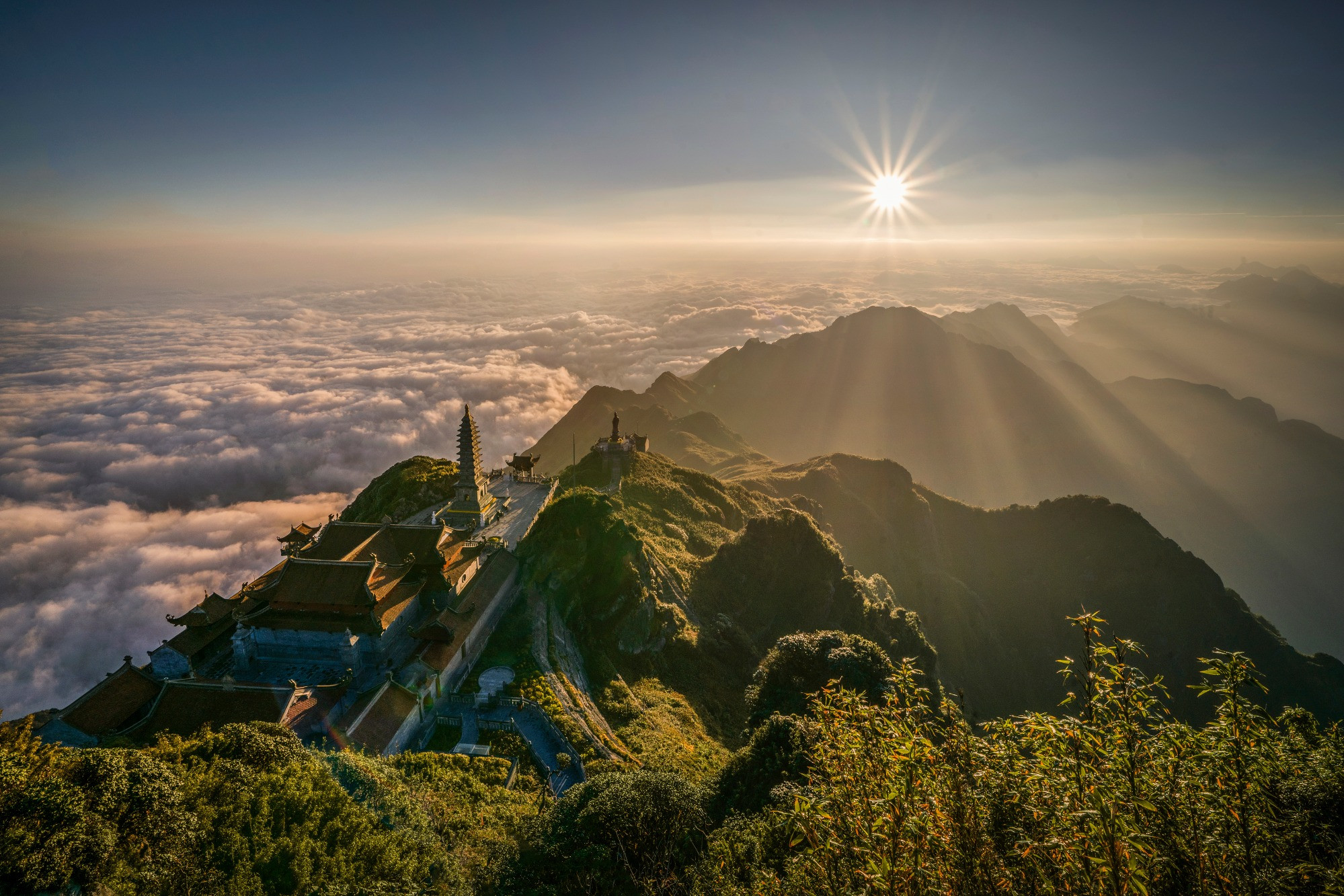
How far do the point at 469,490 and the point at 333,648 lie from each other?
1629 cm

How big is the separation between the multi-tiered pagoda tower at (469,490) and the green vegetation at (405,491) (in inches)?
303

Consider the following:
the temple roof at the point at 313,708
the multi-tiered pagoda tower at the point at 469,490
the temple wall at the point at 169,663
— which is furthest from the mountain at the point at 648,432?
the temple roof at the point at 313,708

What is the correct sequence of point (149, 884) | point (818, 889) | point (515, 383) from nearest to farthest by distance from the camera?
point (818, 889) → point (149, 884) → point (515, 383)

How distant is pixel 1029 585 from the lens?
3140 inches

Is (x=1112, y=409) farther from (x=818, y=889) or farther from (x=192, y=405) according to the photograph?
(x=192, y=405)

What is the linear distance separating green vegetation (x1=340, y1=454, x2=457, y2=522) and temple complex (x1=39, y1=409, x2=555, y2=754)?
13501 millimetres

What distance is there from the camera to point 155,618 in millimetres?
71312

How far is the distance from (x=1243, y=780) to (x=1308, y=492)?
182964mm

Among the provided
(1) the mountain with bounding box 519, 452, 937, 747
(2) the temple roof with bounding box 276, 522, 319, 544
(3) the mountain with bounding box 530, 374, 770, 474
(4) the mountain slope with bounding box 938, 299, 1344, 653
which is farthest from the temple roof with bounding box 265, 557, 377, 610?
(4) the mountain slope with bounding box 938, 299, 1344, 653

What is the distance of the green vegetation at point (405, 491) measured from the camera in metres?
51.7

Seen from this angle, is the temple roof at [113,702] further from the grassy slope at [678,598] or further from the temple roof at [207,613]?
the grassy slope at [678,598]

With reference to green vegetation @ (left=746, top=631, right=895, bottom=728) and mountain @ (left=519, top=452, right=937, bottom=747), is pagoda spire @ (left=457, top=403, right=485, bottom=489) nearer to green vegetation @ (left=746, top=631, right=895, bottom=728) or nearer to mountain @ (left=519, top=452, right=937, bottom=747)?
mountain @ (left=519, top=452, right=937, bottom=747)

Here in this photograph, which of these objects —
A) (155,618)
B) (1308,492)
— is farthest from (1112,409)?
(155,618)

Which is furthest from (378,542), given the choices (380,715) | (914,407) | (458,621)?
(914,407)
